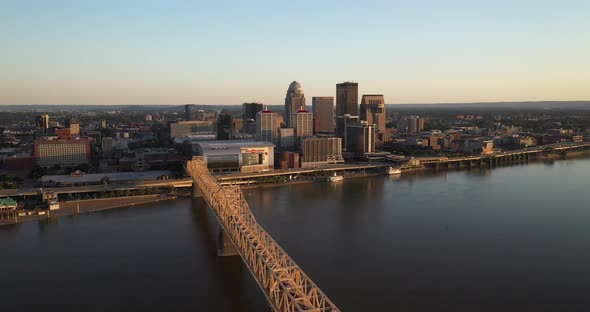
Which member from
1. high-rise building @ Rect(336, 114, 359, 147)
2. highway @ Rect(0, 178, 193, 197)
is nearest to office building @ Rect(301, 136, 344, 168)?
high-rise building @ Rect(336, 114, 359, 147)

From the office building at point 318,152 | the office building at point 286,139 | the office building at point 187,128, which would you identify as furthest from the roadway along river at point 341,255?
the office building at point 187,128

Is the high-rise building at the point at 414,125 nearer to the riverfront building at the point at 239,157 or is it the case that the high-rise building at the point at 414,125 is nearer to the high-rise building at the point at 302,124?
the high-rise building at the point at 302,124

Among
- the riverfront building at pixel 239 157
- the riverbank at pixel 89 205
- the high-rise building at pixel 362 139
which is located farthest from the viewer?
the high-rise building at pixel 362 139

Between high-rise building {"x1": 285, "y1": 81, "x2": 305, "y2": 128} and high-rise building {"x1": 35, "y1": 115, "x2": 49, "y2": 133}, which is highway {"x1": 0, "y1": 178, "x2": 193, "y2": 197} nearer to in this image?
high-rise building {"x1": 285, "y1": 81, "x2": 305, "y2": 128}

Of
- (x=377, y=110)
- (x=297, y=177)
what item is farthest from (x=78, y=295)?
(x=377, y=110)

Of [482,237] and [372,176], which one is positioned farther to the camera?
[372,176]

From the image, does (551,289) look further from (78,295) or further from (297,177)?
(297,177)

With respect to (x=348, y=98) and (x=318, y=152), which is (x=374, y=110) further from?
(x=318, y=152)

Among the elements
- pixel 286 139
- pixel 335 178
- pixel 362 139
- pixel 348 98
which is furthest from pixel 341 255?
pixel 348 98
